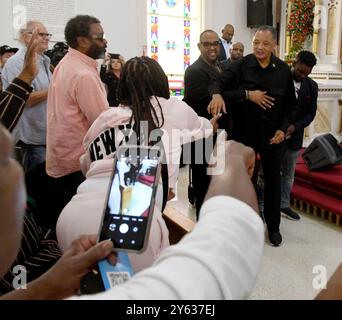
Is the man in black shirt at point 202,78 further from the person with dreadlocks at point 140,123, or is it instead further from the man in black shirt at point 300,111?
the person with dreadlocks at point 140,123

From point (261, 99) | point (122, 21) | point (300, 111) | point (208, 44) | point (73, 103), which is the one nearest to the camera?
point (73, 103)

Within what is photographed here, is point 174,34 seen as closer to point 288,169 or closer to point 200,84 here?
point 200,84

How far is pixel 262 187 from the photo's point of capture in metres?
3.44

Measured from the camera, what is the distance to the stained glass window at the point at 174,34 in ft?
23.8

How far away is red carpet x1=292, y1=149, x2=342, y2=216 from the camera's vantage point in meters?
3.60

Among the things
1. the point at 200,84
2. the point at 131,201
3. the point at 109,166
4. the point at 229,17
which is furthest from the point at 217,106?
the point at 229,17

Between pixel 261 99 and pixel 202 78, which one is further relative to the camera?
pixel 202 78

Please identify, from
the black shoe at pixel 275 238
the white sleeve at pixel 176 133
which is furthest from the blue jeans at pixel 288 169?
the white sleeve at pixel 176 133

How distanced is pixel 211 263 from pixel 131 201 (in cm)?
35

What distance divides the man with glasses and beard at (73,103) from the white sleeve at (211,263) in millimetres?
1808

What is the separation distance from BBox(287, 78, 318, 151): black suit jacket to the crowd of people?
0.01 m

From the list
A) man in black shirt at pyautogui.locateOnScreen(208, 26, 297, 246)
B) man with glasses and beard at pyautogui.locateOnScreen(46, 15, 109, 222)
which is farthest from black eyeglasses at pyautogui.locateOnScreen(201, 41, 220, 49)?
man with glasses and beard at pyautogui.locateOnScreen(46, 15, 109, 222)

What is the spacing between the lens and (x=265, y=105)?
2902 millimetres

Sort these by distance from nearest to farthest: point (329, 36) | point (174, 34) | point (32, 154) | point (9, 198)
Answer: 1. point (9, 198)
2. point (32, 154)
3. point (329, 36)
4. point (174, 34)
